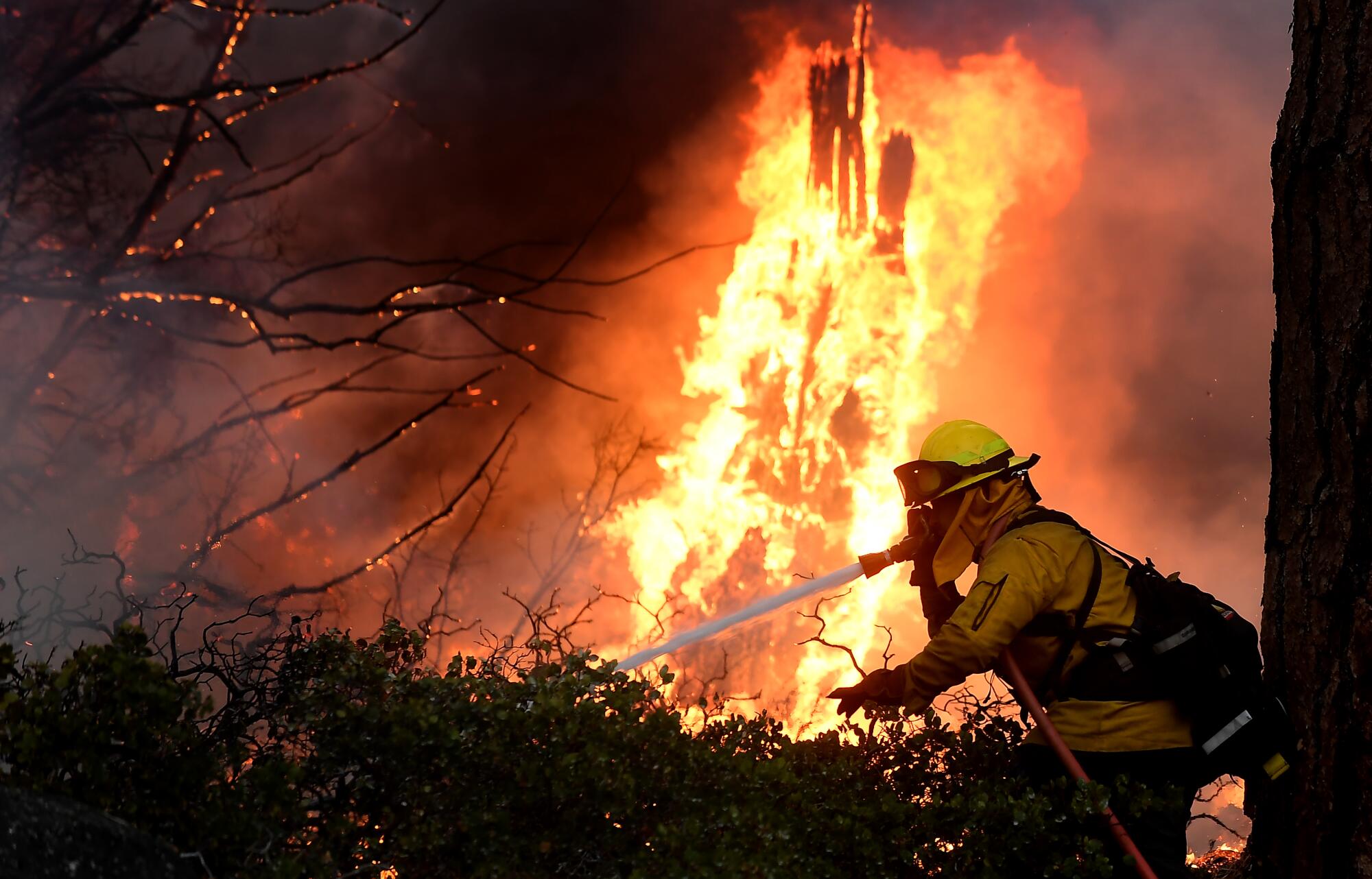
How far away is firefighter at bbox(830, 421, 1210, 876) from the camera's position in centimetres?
391

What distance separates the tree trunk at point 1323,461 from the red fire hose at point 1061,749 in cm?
72

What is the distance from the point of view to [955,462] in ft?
14.3

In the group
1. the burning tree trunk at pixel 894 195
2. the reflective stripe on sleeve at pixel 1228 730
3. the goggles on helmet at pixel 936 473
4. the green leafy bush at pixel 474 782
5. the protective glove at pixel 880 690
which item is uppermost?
the burning tree trunk at pixel 894 195

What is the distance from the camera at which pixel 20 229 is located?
23.9ft

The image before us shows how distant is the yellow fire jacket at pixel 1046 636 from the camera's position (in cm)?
390

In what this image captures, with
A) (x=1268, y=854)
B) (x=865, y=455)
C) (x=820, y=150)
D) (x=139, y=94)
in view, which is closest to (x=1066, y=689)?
(x=1268, y=854)

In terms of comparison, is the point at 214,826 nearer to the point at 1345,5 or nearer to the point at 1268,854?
the point at 1268,854

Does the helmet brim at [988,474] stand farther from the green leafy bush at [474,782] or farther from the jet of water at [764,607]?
the green leafy bush at [474,782]

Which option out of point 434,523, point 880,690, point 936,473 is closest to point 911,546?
point 936,473

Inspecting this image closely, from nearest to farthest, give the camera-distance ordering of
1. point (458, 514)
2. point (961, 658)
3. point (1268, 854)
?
point (961, 658)
point (1268, 854)
point (458, 514)

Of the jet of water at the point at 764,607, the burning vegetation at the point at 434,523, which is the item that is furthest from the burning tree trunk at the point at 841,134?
the jet of water at the point at 764,607

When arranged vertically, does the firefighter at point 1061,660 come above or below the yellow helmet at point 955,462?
below

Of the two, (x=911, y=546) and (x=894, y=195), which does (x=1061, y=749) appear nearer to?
(x=911, y=546)

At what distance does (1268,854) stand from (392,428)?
8.25 m
